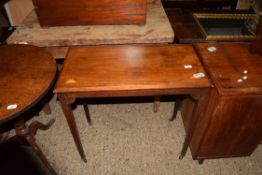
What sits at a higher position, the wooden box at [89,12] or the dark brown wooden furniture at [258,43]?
the wooden box at [89,12]

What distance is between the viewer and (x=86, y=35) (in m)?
1.59

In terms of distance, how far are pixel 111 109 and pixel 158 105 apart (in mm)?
492

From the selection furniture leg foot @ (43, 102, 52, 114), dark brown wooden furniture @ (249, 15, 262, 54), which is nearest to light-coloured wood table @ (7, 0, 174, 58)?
dark brown wooden furniture @ (249, 15, 262, 54)

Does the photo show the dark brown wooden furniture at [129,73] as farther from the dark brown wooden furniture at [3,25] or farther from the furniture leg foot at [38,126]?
the dark brown wooden furniture at [3,25]

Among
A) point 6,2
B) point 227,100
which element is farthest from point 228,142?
point 6,2

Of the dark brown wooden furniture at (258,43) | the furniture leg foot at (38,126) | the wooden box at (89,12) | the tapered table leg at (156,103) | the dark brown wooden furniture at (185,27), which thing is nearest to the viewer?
the dark brown wooden furniture at (258,43)

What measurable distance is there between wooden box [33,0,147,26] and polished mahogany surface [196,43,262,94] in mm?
544

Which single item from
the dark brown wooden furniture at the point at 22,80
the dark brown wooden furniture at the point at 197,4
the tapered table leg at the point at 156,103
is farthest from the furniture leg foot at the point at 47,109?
the dark brown wooden furniture at the point at 197,4

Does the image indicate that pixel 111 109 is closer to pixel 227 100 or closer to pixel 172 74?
pixel 172 74

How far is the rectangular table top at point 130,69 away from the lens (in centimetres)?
121

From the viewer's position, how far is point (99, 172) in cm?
171

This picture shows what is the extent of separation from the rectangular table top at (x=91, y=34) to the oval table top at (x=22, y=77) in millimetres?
93

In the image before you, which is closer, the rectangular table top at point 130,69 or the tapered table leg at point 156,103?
the rectangular table top at point 130,69

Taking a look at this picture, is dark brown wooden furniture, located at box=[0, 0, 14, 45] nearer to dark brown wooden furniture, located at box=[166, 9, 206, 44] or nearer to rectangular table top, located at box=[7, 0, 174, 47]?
rectangular table top, located at box=[7, 0, 174, 47]
